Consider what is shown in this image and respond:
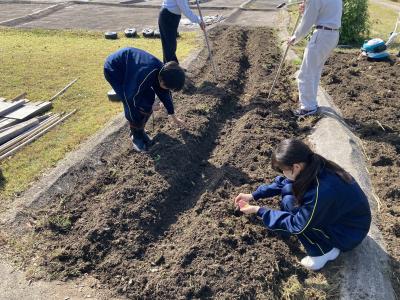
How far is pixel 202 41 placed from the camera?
1182 centimetres

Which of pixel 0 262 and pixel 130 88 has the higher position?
pixel 130 88

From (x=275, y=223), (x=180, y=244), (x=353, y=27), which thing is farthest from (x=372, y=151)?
(x=353, y=27)

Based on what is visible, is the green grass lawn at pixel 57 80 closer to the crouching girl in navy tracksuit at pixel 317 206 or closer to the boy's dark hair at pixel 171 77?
the boy's dark hair at pixel 171 77

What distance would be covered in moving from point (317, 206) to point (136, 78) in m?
2.96

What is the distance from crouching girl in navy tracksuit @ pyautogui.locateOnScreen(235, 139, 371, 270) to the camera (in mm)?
3287

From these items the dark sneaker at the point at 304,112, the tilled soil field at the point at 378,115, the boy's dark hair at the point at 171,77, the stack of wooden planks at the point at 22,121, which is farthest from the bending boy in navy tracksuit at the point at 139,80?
the tilled soil field at the point at 378,115

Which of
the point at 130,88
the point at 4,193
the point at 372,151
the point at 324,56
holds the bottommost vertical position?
the point at 372,151

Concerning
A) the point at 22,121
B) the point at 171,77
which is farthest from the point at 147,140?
the point at 22,121

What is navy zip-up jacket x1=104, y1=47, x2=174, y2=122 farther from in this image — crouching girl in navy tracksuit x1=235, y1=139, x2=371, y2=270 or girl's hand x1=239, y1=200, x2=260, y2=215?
crouching girl in navy tracksuit x1=235, y1=139, x2=371, y2=270

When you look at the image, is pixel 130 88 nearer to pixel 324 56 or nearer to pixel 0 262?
pixel 0 262

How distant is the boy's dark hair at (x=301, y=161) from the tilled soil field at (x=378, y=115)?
1.38 m

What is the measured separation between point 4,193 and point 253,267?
3.34m

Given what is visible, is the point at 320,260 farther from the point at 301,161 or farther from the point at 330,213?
the point at 301,161

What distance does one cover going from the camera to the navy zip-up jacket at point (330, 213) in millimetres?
3351
